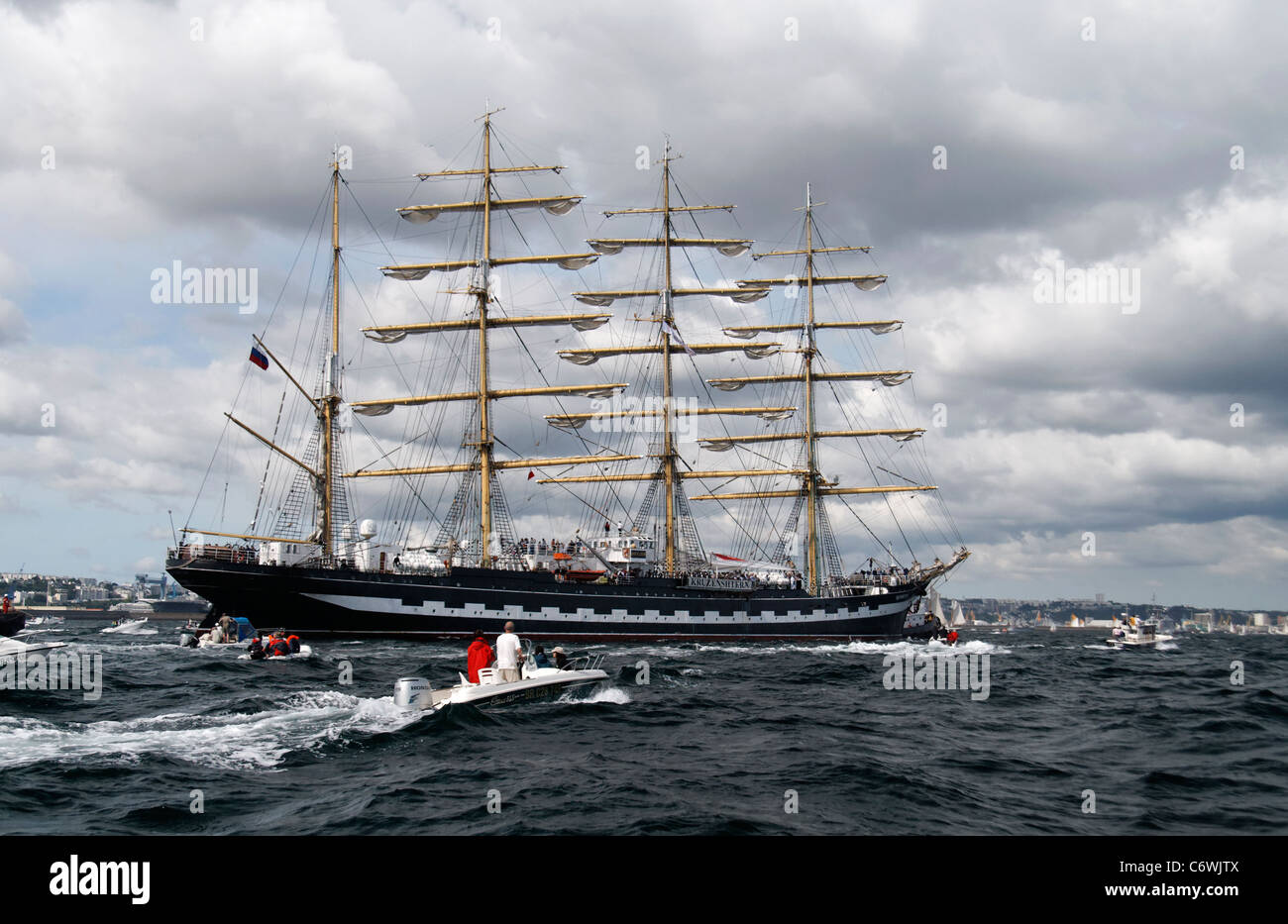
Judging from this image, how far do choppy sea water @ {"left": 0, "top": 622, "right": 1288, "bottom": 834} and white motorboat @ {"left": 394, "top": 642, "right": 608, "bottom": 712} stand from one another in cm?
49

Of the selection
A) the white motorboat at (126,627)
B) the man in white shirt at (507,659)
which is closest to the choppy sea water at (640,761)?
the man in white shirt at (507,659)

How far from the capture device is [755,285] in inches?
2960

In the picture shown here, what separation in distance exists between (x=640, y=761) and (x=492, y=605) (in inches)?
1513

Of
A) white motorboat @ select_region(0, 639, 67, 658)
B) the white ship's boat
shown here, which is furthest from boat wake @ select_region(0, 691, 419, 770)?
the white ship's boat

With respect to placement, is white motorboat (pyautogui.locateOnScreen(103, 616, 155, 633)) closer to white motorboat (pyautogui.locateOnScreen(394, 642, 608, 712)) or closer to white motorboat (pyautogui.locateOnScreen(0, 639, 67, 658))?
white motorboat (pyautogui.locateOnScreen(0, 639, 67, 658))

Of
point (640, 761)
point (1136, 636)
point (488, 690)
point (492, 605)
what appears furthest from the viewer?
point (1136, 636)

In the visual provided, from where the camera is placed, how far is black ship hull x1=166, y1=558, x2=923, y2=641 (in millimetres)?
49344

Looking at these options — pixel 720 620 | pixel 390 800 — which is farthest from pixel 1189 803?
pixel 720 620

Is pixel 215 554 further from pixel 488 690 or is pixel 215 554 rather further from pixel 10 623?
pixel 488 690

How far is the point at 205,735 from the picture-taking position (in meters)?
18.0

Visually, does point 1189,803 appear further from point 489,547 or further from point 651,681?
point 489,547

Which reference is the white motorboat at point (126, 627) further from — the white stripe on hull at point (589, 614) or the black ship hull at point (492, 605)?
the white stripe on hull at point (589, 614)

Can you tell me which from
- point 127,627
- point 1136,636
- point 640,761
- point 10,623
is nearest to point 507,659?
point 640,761
